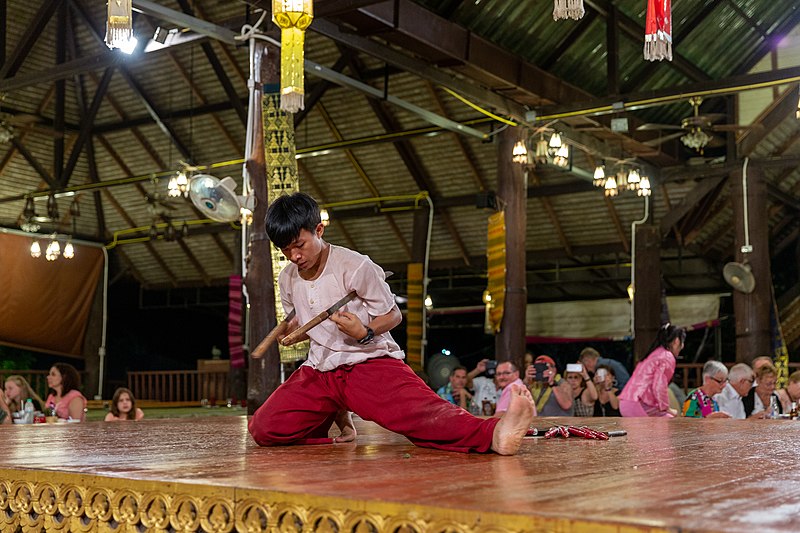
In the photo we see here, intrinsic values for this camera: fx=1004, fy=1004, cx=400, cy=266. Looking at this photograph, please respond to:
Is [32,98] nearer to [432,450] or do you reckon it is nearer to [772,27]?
[772,27]

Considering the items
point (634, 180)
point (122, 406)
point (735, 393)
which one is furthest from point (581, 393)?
point (122, 406)

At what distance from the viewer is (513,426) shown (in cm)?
311

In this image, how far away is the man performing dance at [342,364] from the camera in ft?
11.0

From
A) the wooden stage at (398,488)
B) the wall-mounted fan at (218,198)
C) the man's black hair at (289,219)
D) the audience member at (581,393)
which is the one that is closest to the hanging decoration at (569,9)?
the man's black hair at (289,219)

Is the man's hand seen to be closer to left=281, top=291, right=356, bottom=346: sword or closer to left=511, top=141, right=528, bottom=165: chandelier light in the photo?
left=281, top=291, right=356, bottom=346: sword

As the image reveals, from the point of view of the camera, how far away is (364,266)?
3.52m

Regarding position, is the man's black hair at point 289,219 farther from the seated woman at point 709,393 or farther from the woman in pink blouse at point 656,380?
the seated woman at point 709,393

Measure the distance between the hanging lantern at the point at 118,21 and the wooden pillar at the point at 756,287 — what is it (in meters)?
9.18

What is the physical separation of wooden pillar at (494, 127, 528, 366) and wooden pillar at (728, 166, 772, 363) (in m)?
2.86

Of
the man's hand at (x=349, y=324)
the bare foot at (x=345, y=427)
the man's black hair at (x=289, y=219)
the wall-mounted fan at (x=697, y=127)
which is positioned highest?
the wall-mounted fan at (x=697, y=127)

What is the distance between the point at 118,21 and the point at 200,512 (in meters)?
2.75

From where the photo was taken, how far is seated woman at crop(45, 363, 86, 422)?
7781 millimetres

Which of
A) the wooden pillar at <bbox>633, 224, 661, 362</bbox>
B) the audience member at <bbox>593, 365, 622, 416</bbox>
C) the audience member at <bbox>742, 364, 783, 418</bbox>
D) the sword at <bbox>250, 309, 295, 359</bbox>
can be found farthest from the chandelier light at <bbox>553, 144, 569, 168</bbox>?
the sword at <bbox>250, 309, 295, 359</bbox>

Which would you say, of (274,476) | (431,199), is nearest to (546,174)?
(431,199)
